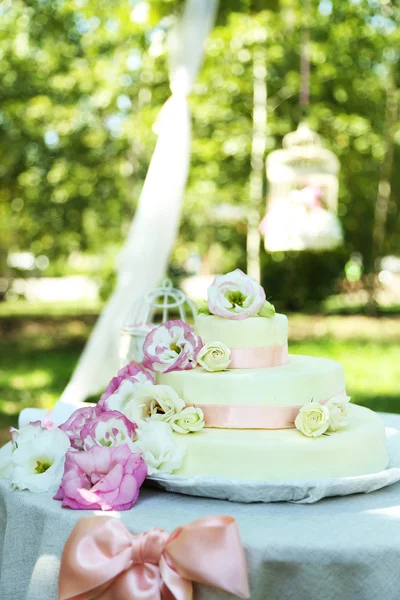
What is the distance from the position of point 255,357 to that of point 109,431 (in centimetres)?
52

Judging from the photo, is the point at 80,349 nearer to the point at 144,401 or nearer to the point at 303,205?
the point at 303,205

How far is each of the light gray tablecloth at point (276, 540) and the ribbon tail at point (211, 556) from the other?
6cm

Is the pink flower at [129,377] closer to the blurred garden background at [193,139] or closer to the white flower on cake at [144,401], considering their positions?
the white flower on cake at [144,401]

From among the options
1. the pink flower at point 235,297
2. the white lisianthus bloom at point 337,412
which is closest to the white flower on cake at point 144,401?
the pink flower at point 235,297

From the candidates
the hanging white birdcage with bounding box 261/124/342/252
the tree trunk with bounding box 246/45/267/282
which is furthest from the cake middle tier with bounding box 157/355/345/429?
the tree trunk with bounding box 246/45/267/282

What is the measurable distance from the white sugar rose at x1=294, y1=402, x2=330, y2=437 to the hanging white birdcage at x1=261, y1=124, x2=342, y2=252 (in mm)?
6151

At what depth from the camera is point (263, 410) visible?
2143 mm

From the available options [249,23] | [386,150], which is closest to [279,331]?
[249,23]

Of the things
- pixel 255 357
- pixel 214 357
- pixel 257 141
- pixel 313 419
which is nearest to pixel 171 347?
pixel 214 357

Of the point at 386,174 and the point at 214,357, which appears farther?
the point at 386,174

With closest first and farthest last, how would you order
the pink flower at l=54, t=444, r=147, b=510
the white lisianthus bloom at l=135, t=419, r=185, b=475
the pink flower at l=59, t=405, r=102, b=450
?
A: the pink flower at l=54, t=444, r=147, b=510
the white lisianthus bloom at l=135, t=419, r=185, b=475
the pink flower at l=59, t=405, r=102, b=450

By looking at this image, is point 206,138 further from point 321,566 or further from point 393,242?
point 321,566

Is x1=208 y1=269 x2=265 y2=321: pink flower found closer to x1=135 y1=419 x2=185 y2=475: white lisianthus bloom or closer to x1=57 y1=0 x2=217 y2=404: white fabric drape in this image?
x1=135 y1=419 x2=185 y2=475: white lisianthus bloom

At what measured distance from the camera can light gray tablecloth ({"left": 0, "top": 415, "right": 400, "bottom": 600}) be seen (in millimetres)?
1674
